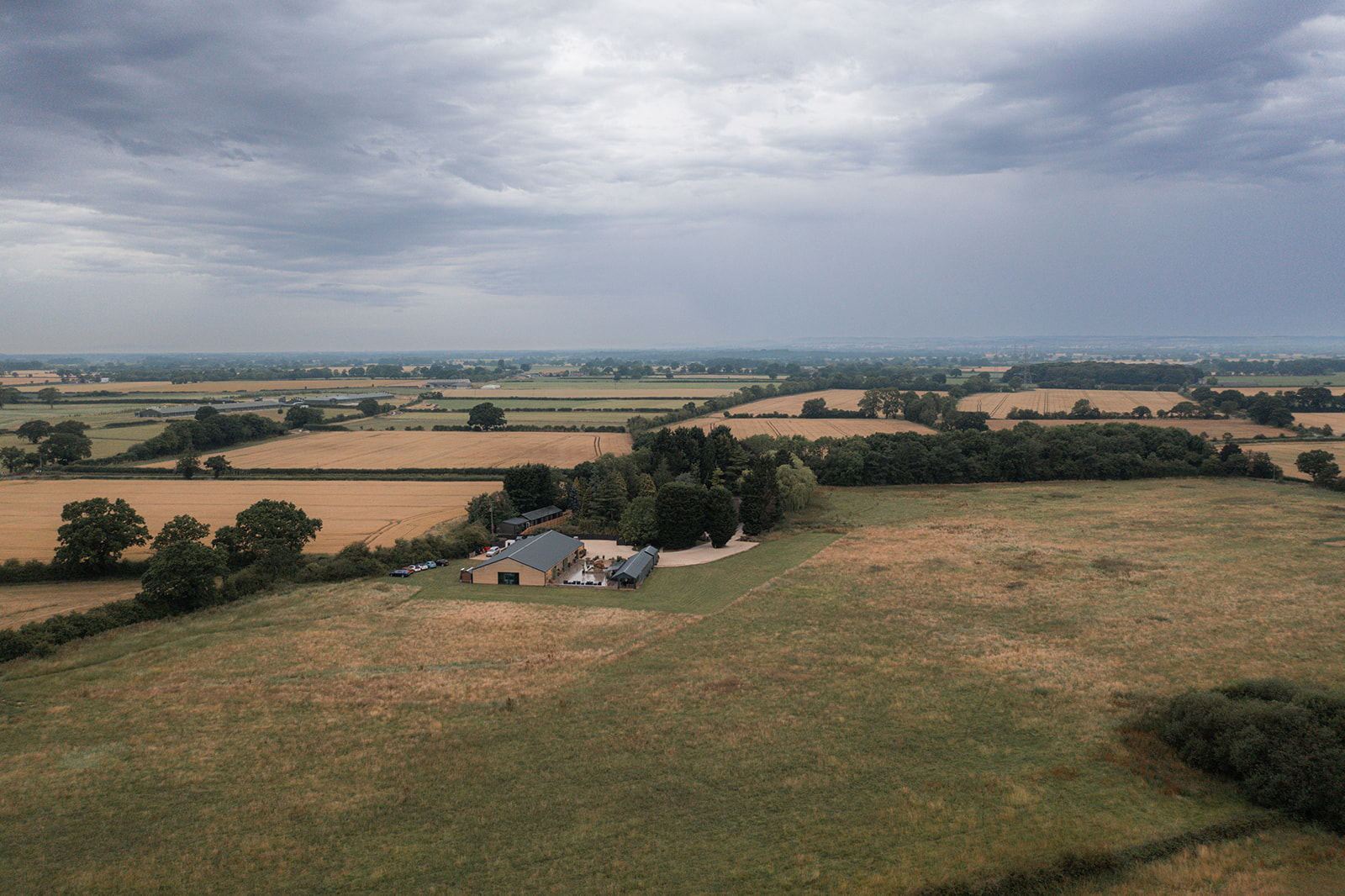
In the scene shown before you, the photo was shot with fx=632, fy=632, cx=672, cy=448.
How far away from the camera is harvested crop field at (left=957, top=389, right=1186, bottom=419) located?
361ft

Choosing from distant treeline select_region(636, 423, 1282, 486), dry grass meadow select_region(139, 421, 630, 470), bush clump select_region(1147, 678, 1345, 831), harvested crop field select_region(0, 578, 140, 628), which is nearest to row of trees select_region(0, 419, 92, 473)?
dry grass meadow select_region(139, 421, 630, 470)

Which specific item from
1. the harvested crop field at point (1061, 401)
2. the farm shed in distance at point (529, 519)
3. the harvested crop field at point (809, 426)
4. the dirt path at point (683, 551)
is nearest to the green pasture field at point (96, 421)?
the farm shed in distance at point (529, 519)

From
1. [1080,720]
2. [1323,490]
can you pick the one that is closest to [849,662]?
[1080,720]

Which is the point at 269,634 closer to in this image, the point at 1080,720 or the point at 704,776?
the point at 704,776

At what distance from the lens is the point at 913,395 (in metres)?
109

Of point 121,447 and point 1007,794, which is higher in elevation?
point 121,447

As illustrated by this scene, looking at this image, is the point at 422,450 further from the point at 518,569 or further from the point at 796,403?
the point at 796,403

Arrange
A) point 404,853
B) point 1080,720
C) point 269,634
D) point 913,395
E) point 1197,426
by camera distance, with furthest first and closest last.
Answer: point 913,395 → point 1197,426 → point 269,634 → point 1080,720 → point 404,853

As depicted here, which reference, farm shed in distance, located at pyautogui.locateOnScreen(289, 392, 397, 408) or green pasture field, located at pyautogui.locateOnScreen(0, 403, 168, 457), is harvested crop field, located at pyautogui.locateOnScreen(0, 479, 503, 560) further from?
farm shed in distance, located at pyautogui.locateOnScreen(289, 392, 397, 408)

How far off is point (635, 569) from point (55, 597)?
32.4m

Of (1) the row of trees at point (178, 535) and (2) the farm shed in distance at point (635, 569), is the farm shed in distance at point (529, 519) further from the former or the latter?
(1) the row of trees at point (178, 535)

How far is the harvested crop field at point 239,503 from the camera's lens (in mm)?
46062

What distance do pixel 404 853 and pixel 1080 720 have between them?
70.4 feet

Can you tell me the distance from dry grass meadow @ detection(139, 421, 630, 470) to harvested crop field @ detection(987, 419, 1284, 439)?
5655cm
